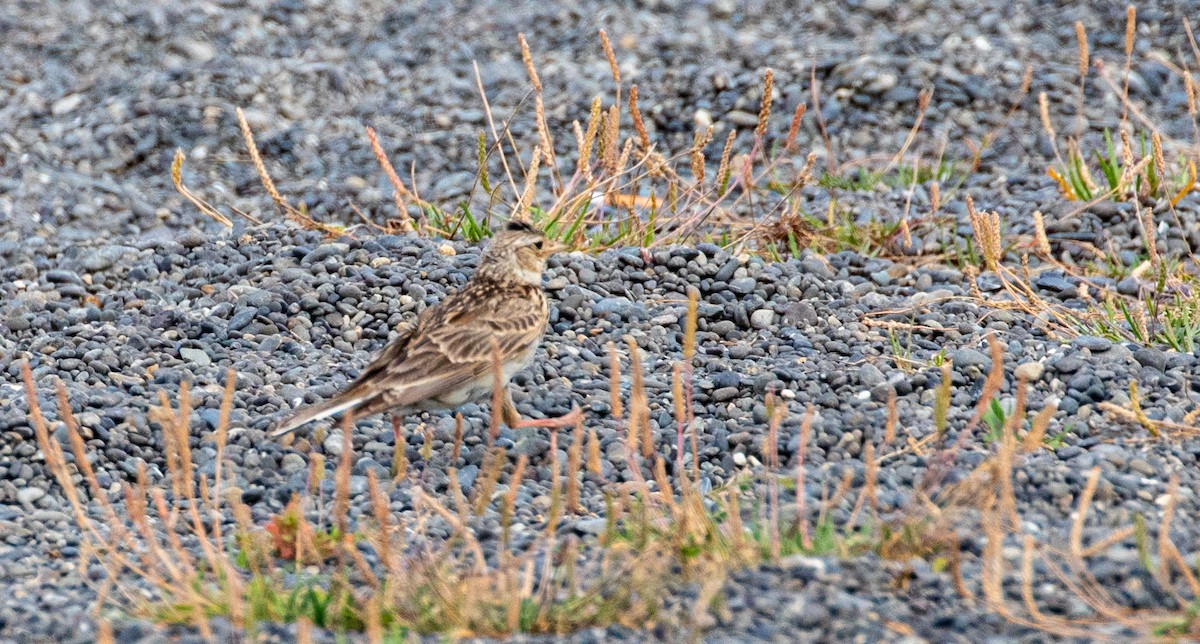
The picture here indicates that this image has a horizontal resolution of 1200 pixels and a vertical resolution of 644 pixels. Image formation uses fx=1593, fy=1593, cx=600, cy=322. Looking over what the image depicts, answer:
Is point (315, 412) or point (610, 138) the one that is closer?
point (315, 412)

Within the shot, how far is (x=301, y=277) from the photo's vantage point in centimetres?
783

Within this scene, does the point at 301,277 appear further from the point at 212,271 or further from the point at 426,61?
the point at 426,61

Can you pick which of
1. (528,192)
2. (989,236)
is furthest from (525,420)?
(989,236)

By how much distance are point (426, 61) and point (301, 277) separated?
5.16 meters

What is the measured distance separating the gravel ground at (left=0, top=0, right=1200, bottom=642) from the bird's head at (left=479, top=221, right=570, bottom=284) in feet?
1.66

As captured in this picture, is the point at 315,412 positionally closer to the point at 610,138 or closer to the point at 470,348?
the point at 470,348

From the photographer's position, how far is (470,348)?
6.25m

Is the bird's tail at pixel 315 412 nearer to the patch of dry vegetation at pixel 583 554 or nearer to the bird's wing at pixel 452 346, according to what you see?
the bird's wing at pixel 452 346

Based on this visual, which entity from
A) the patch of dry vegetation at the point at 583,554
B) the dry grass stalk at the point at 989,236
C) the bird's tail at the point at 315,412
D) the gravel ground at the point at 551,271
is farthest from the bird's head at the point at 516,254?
the dry grass stalk at the point at 989,236

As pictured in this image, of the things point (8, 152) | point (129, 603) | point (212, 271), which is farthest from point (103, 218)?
point (129, 603)

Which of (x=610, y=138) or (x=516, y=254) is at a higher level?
(x=610, y=138)

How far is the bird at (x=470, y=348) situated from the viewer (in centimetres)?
587

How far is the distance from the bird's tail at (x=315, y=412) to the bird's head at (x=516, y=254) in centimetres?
120

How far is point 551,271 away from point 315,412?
7.87 feet
